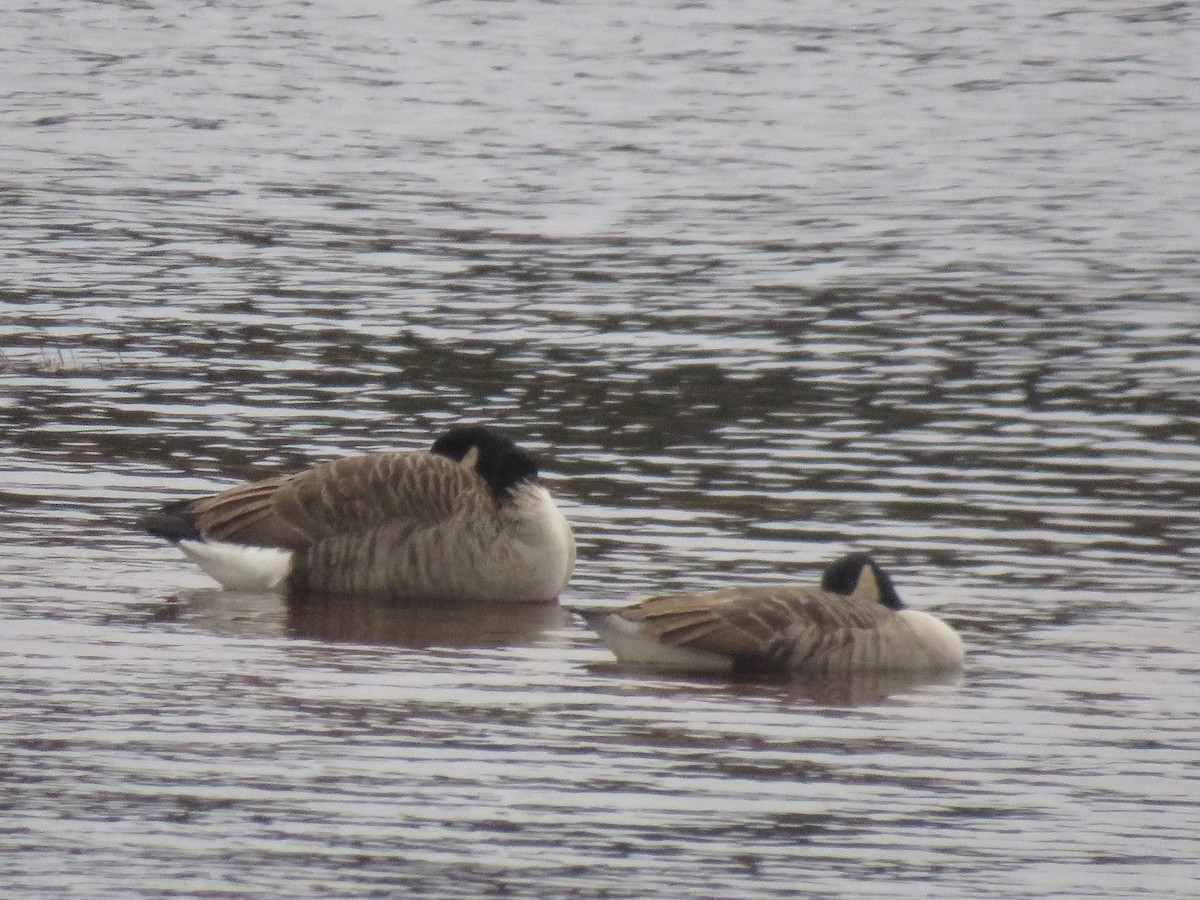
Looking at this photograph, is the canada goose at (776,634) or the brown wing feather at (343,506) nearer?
the canada goose at (776,634)

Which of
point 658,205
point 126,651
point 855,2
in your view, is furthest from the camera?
point 855,2

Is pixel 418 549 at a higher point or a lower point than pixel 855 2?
lower

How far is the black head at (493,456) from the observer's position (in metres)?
12.8

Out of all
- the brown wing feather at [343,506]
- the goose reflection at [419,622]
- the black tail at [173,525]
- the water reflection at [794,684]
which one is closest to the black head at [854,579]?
the water reflection at [794,684]

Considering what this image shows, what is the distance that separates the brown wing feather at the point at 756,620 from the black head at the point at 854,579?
272 millimetres

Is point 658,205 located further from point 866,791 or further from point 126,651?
point 866,791

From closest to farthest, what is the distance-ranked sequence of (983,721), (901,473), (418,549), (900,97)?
1. (983,721)
2. (418,549)
3. (901,473)
4. (900,97)

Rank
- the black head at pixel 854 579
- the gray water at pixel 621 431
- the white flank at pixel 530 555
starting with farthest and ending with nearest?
1. the white flank at pixel 530 555
2. the black head at pixel 854 579
3. the gray water at pixel 621 431

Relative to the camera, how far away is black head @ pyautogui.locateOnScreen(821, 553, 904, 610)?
11.6 m

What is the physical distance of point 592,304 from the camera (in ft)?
71.2

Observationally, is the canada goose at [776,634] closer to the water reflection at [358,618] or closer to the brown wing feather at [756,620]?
the brown wing feather at [756,620]

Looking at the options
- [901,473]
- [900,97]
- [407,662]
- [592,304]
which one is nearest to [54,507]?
[407,662]

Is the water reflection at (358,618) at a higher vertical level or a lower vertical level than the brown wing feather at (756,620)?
lower

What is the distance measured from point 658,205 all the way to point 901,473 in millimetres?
12630
